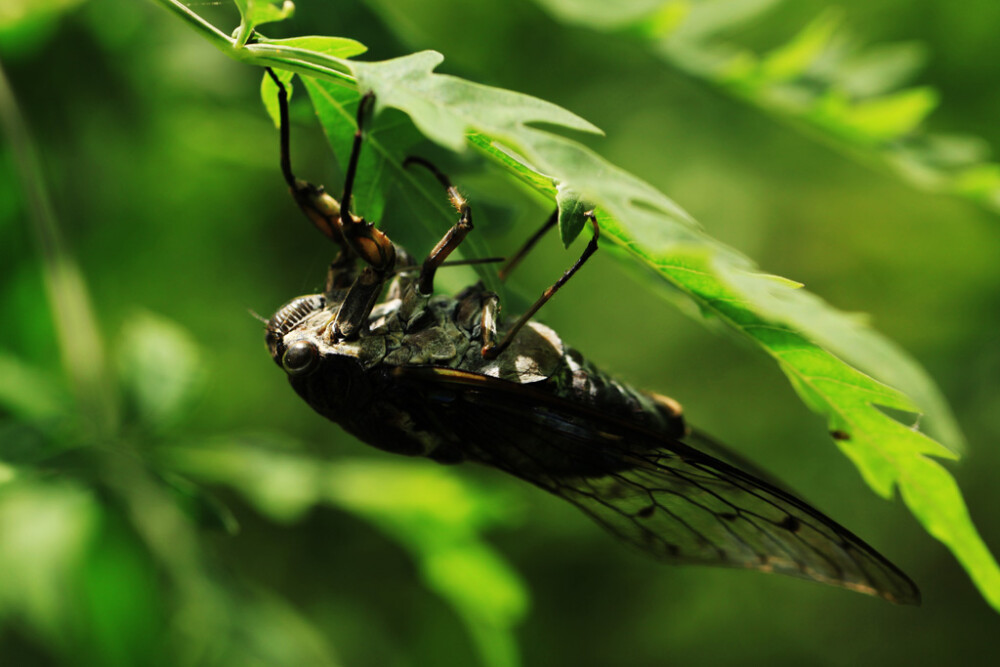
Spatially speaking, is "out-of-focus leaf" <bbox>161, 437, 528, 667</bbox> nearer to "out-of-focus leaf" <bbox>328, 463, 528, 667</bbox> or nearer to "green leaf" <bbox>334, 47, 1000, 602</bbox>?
"out-of-focus leaf" <bbox>328, 463, 528, 667</bbox>

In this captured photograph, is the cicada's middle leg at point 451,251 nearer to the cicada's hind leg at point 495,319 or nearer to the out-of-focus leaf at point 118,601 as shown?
the cicada's hind leg at point 495,319

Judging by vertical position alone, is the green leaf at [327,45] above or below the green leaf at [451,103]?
below

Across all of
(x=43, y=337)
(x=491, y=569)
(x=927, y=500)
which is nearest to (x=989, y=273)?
(x=491, y=569)

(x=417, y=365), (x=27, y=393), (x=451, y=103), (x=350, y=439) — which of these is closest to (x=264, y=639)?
(x=27, y=393)

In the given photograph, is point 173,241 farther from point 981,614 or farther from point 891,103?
point 981,614

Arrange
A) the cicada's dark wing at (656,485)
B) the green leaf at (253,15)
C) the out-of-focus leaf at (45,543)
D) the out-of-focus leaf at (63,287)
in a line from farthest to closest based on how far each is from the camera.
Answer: the out-of-focus leaf at (45,543)
the out-of-focus leaf at (63,287)
the cicada's dark wing at (656,485)
the green leaf at (253,15)

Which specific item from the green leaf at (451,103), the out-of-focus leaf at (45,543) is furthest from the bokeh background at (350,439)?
the green leaf at (451,103)
